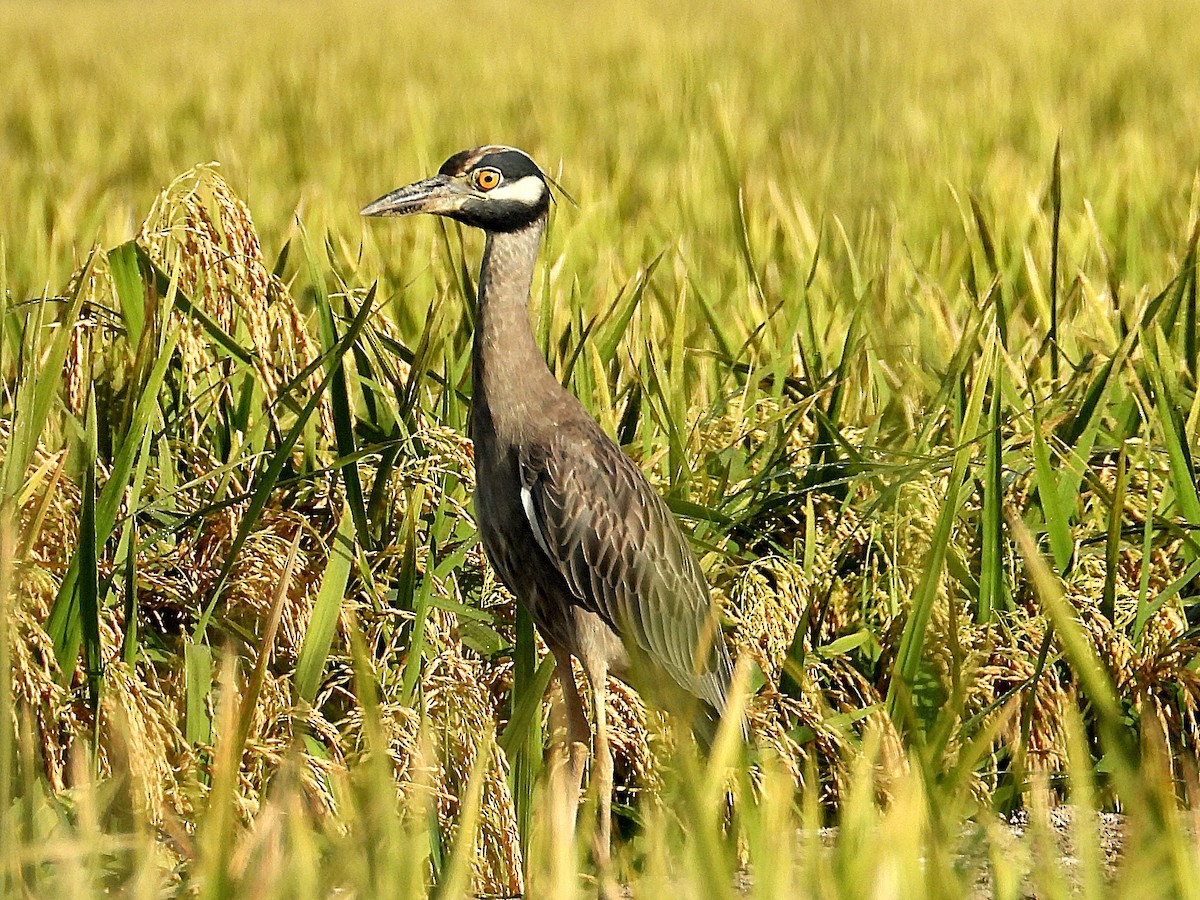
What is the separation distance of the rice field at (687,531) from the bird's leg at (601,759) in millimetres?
40

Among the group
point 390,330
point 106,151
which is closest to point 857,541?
point 390,330

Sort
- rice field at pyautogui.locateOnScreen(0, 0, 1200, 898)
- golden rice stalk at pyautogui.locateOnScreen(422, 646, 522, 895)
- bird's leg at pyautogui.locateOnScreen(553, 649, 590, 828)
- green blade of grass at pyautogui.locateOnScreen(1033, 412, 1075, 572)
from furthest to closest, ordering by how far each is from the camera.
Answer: green blade of grass at pyautogui.locateOnScreen(1033, 412, 1075, 572) → bird's leg at pyautogui.locateOnScreen(553, 649, 590, 828) → golden rice stalk at pyautogui.locateOnScreen(422, 646, 522, 895) → rice field at pyautogui.locateOnScreen(0, 0, 1200, 898)

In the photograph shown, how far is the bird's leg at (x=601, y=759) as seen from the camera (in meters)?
2.11

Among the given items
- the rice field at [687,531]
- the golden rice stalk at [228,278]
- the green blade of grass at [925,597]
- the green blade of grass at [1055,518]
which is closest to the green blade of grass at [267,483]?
the rice field at [687,531]

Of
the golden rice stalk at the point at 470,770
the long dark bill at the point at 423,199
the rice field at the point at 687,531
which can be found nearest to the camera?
the rice field at the point at 687,531

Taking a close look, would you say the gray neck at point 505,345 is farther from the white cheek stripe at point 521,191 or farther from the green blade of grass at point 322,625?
the green blade of grass at point 322,625

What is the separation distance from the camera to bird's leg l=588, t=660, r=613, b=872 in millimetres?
2113

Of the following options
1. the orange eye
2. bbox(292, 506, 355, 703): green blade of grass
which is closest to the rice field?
bbox(292, 506, 355, 703): green blade of grass

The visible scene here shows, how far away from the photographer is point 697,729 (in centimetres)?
233

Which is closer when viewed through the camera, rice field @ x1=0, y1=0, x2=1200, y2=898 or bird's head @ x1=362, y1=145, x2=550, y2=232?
rice field @ x1=0, y1=0, x2=1200, y2=898

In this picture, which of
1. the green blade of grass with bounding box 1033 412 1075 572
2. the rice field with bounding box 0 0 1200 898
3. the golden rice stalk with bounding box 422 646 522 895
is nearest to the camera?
the rice field with bounding box 0 0 1200 898

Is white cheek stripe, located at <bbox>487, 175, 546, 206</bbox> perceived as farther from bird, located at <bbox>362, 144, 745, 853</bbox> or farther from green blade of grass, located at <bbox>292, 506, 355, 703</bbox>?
green blade of grass, located at <bbox>292, 506, 355, 703</bbox>

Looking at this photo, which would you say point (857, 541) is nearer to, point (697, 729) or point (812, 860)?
point (697, 729)

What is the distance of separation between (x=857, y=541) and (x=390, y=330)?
915 millimetres
